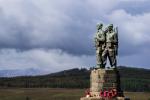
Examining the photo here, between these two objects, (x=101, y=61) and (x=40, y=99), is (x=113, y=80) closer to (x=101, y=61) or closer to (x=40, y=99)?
(x=101, y=61)

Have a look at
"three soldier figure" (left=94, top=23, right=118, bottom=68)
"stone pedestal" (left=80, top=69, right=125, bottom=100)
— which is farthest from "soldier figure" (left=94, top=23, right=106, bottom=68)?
"stone pedestal" (left=80, top=69, right=125, bottom=100)

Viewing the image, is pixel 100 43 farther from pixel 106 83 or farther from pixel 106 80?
pixel 106 83

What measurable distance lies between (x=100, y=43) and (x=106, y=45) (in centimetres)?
43

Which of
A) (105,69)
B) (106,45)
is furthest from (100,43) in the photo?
(105,69)

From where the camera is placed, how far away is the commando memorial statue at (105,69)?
35.2m

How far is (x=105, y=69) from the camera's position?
35500 millimetres

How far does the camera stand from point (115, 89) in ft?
116

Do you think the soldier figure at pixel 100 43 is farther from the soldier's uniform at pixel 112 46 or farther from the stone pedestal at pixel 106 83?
the stone pedestal at pixel 106 83

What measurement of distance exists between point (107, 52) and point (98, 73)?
4.60ft

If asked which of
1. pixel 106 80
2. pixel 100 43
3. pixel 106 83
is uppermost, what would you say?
pixel 100 43

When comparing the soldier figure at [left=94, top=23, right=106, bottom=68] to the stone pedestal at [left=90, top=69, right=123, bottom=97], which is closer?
the stone pedestal at [left=90, top=69, right=123, bottom=97]

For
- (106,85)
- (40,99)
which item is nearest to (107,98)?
(106,85)

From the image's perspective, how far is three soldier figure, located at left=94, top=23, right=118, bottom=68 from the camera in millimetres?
35531

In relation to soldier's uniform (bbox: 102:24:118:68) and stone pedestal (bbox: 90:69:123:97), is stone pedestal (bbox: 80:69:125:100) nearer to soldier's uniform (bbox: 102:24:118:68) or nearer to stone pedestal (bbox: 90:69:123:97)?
stone pedestal (bbox: 90:69:123:97)
